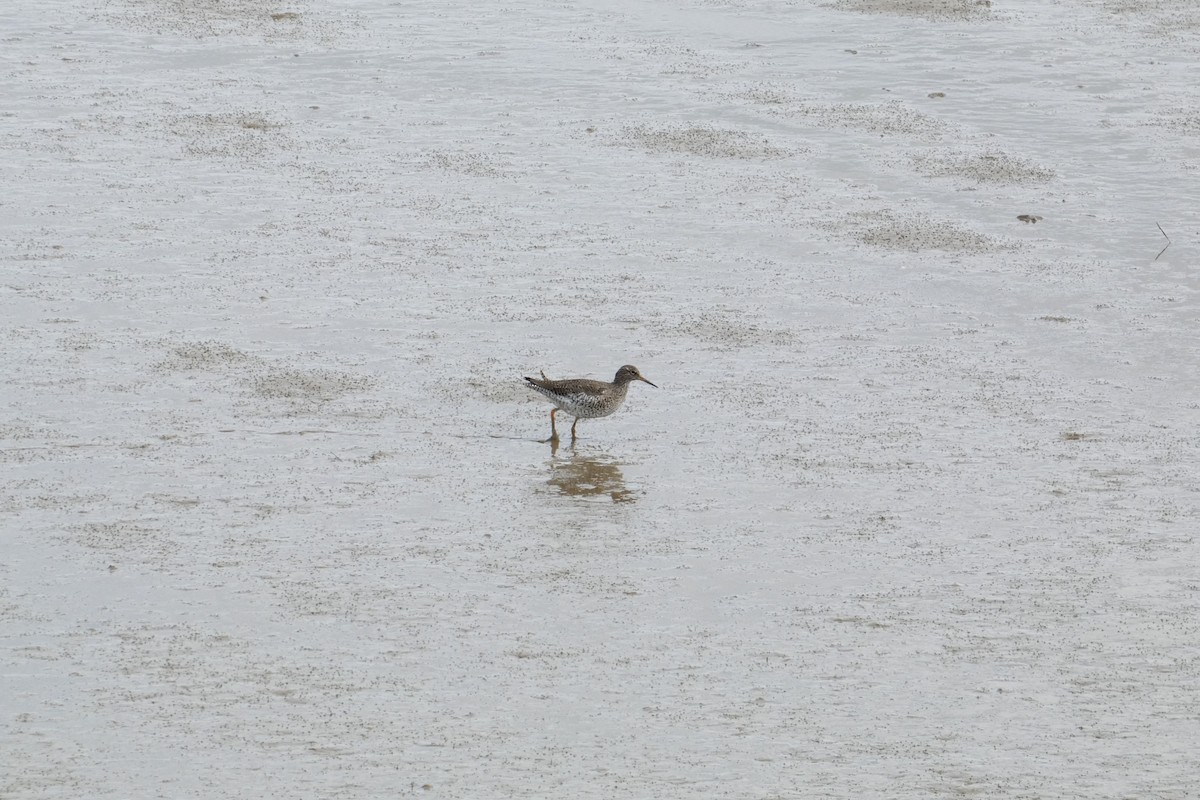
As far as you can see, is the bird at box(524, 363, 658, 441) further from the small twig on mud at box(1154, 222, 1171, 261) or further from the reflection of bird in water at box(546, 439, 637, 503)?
the small twig on mud at box(1154, 222, 1171, 261)

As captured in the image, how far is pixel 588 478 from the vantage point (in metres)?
14.6

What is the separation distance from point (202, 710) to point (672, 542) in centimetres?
412

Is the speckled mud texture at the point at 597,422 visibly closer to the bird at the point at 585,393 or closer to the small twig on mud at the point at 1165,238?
the small twig on mud at the point at 1165,238

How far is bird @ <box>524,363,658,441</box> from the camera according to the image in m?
15.1

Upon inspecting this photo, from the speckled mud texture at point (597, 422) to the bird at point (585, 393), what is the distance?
376 mm

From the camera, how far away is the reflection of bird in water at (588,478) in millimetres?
14156

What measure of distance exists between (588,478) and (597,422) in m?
Answer: 1.74

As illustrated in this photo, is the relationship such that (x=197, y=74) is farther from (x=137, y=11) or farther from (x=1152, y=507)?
(x=1152, y=507)

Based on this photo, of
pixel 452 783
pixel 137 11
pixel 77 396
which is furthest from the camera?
pixel 137 11

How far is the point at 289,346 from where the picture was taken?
1670 cm

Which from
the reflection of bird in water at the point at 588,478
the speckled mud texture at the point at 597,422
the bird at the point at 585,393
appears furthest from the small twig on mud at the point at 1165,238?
the reflection of bird in water at the point at 588,478

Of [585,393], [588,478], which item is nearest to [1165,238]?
[585,393]

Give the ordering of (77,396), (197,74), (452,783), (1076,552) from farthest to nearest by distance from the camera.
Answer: (197,74) → (77,396) → (1076,552) → (452,783)

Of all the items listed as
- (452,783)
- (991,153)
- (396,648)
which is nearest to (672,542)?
(396,648)
